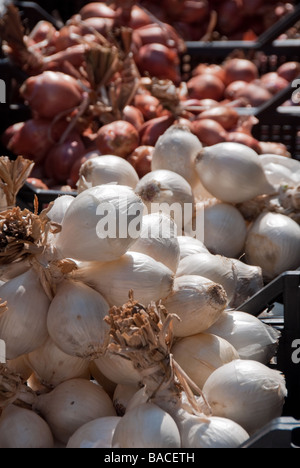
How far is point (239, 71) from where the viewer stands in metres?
2.93

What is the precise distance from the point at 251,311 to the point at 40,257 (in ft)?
1.74

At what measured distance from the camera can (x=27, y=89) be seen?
240 cm

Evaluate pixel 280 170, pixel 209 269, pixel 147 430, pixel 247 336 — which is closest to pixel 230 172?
pixel 280 170

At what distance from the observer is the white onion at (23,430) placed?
2.93ft

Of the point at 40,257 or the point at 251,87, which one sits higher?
the point at 40,257

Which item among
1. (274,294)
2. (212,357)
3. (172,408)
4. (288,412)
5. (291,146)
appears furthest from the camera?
(291,146)

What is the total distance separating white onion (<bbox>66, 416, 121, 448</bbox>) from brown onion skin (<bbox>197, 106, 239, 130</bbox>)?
149 cm

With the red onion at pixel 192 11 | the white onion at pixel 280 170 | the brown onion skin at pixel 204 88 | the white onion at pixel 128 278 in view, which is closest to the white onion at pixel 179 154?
the white onion at pixel 280 170

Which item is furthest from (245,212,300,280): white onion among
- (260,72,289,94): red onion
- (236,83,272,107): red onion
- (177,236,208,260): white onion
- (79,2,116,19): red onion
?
(79,2,116,19): red onion

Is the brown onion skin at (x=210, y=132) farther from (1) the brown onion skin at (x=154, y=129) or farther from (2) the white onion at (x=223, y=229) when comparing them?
(2) the white onion at (x=223, y=229)

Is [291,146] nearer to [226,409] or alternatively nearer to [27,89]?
[27,89]

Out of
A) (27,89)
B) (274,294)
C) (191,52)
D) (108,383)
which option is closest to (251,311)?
(274,294)

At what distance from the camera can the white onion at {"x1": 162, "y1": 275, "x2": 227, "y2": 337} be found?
3.36 ft

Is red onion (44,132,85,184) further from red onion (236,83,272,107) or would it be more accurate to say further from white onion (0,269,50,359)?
white onion (0,269,50,359)
